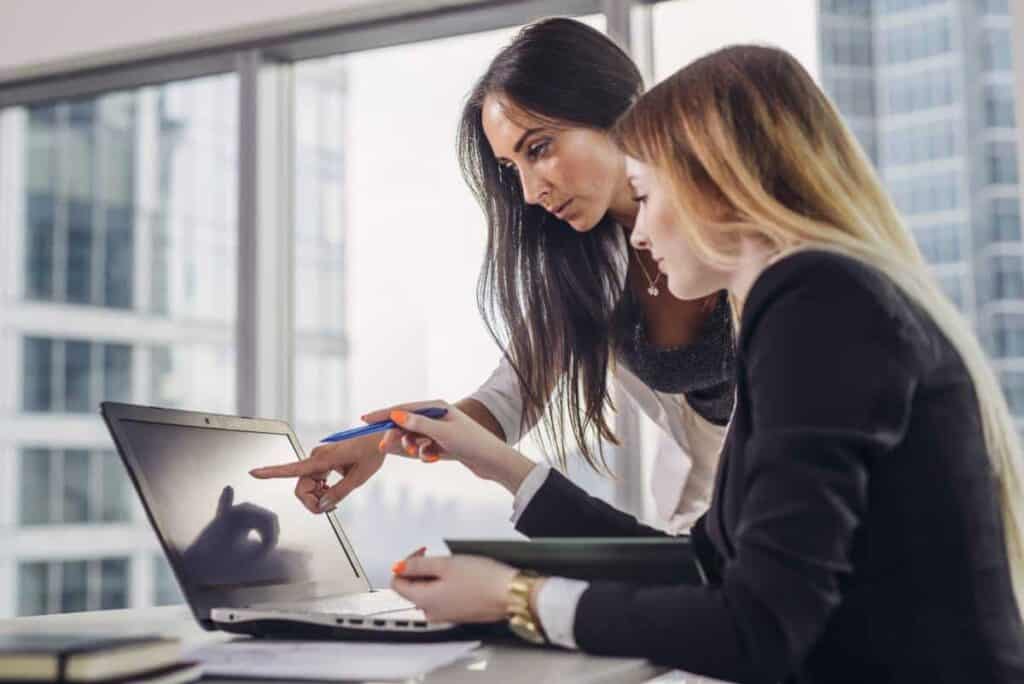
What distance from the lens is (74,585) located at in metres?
3.30

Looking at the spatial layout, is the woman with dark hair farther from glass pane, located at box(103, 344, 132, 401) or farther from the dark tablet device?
glass pane, located at box(103, 344, 132, 401)

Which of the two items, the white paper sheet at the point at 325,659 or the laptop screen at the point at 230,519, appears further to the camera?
the laptop screen at the point at 230,519

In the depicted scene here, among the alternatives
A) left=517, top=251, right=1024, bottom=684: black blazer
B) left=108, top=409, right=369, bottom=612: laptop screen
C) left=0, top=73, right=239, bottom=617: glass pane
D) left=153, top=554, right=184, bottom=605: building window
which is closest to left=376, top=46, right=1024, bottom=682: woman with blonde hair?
left=517, top=251, right=1024, bottom=684: black blazer

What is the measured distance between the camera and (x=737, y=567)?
3.03ft

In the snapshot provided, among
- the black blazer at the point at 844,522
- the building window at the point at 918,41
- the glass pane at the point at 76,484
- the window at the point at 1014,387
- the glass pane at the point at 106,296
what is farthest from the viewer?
the glass pane at the point at 76,484

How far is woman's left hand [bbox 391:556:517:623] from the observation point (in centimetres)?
101

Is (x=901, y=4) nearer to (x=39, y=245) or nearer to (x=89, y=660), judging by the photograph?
(x=89, y=660)

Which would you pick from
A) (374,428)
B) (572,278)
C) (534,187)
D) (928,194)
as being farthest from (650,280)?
(928,194)

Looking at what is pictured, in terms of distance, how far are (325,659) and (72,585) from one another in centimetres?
258

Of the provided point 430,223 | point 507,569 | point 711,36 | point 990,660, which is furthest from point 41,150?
point 990,660

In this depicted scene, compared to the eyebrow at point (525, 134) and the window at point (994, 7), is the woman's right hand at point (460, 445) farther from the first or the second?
the window at point (994, 7)

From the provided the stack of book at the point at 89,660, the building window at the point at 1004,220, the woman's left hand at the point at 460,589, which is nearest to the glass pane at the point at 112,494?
the building window at the point at 1004,220

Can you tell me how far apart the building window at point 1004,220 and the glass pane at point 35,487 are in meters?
2.43

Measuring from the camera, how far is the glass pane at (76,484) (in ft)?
10.9
